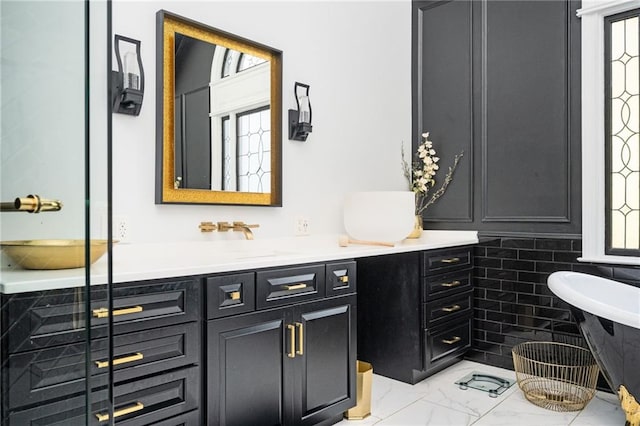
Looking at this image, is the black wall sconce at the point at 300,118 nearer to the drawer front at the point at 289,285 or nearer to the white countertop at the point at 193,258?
the white countertop at the point at 193,258

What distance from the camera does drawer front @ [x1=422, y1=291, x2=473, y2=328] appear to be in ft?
9.94

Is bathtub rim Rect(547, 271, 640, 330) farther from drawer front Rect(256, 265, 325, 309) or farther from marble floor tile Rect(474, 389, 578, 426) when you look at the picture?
drawer front Rect(256, 265, 325, 309)

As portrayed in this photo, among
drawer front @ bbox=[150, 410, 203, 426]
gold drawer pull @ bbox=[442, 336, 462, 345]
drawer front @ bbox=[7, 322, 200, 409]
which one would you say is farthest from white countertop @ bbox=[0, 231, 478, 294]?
gold drawer pull @ bbox=[442, 336, 462, 345]

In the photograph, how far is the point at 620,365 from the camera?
7.54 feet

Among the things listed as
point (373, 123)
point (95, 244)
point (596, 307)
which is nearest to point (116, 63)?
point (95, 244)

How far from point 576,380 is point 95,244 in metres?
2.97

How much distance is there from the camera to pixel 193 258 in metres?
2.19

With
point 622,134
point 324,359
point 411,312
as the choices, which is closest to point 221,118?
point 324,359

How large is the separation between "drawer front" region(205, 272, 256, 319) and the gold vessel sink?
30.4 inches

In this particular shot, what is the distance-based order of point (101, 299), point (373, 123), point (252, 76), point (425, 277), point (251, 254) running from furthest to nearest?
point (373, 123), point (425, 277), point (252, 76), point (251, 254), point (101, 299)

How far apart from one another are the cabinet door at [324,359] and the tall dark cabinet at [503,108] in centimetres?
166

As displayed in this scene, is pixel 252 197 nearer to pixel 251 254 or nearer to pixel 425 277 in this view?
pixel 251 254

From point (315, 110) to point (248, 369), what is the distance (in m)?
1.83

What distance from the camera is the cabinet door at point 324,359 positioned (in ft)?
7.05
